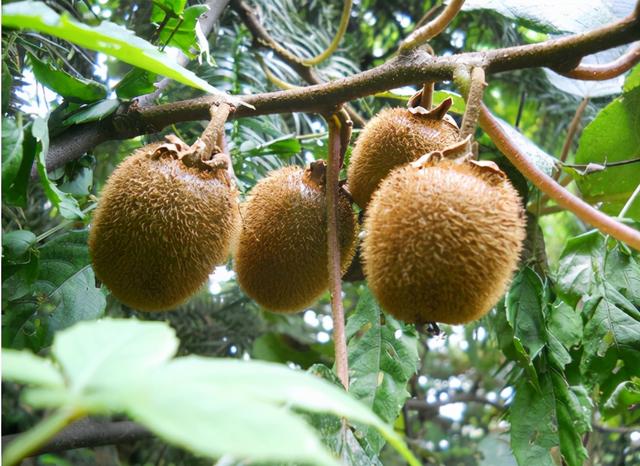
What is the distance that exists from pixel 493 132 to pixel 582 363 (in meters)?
0.47

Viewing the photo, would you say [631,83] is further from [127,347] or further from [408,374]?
[127,347]

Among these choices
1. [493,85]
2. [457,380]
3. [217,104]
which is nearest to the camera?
[217,104]

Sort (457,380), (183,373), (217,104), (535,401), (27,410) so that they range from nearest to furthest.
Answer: (183,373) < (217,104) < (535,401) < (27,410) < (457,380)

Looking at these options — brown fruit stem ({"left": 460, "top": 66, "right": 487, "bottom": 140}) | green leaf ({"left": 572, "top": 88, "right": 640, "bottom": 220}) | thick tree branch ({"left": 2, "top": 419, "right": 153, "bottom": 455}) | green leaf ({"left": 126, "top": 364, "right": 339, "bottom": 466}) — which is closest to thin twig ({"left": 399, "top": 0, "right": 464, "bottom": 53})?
brown fruit stem ({"left": 460, "top": 66, "right": 487, "bottom": 140})

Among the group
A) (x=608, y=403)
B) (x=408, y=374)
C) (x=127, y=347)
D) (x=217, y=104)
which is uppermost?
(x=127, y=347)

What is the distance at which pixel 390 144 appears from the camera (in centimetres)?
94

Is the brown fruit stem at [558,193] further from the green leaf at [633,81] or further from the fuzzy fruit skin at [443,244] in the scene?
the green leaf at [633,81]

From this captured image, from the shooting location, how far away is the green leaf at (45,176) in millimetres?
799

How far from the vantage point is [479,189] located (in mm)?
733

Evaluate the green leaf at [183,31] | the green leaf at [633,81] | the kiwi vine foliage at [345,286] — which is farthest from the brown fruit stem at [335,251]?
the green leaf at [633,81]

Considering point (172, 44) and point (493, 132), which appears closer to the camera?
point (493, 132)

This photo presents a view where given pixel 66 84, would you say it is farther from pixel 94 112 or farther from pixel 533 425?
pixel 533 425

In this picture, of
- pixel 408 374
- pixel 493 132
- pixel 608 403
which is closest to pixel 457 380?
pixel 608 403

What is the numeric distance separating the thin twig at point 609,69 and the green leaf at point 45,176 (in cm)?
62
